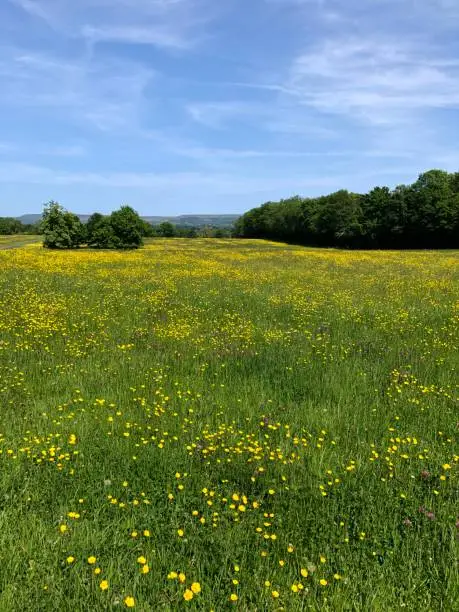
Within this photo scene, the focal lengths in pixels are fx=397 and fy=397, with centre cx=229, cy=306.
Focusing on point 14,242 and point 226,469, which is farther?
point 14,242

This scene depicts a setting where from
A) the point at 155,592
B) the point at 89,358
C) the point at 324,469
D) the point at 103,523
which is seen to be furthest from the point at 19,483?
the point at 89,358

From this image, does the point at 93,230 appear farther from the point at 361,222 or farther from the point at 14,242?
the point at 361,222

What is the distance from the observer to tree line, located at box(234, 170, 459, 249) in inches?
2721

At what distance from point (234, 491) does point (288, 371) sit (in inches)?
159

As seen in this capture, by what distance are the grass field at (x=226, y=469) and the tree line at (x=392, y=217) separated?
66.8 metres

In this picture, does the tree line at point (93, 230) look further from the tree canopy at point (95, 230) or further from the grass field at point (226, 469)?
the grass field at point (226, 469)

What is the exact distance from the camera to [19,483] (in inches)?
180

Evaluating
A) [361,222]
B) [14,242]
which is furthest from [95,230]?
[361,222]

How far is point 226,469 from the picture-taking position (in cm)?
502

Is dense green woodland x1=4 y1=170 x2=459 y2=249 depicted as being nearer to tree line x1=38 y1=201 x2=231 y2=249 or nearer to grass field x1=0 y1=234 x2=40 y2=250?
tree line x1=38 y1=201 x2=231 y2=249

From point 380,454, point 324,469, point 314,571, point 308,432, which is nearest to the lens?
point 314,571

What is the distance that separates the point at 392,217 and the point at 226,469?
77564 mm

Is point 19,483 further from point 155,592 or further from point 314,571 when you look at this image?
point 314,571

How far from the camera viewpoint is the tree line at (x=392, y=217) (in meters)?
69.1
